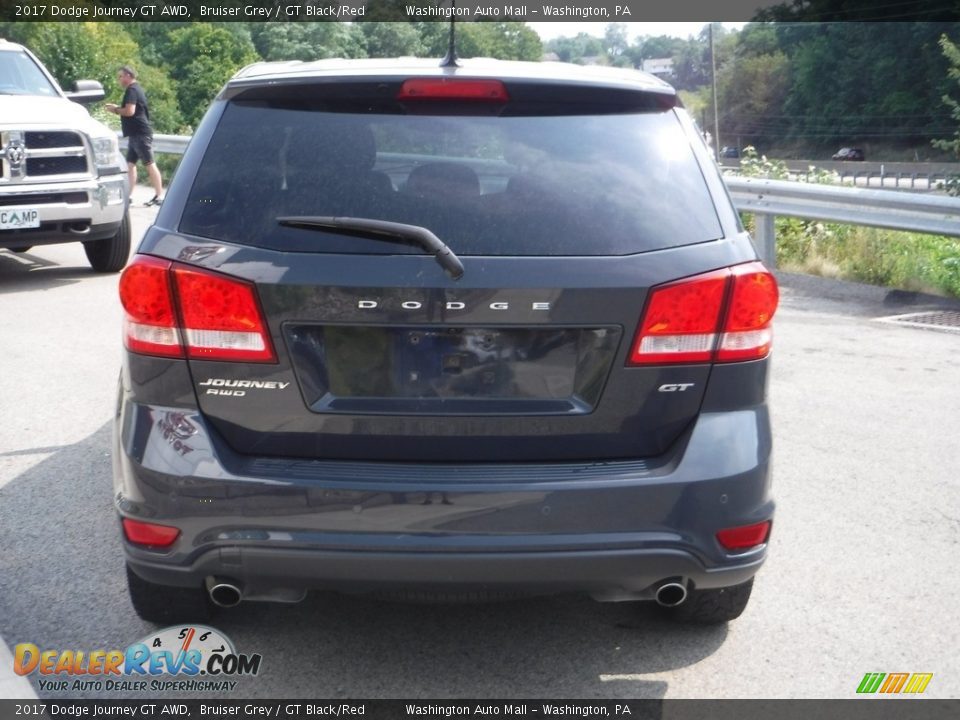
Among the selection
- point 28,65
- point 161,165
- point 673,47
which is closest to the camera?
point 28,65

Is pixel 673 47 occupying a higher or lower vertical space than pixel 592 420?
lower

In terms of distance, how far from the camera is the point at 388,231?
9.76ft

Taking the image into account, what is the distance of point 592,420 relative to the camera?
3.01 m

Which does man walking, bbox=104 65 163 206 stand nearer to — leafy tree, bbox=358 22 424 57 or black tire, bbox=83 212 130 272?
black tire, bbox=83 212 130 272

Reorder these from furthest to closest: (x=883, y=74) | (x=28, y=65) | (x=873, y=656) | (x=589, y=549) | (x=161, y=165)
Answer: (x=883, y=74) → (x=161, y=165) → (x=28, y=65) → (x=873, y=656) → (x=589, y=549)

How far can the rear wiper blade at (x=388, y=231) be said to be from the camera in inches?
116

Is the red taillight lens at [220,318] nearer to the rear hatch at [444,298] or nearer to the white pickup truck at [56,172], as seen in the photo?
the rear hatch at [444,298]

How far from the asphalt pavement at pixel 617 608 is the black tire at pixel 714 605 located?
6cm

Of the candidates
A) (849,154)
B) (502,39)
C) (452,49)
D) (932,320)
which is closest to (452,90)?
(452,49)

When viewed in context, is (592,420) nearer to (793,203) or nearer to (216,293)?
(216,293)

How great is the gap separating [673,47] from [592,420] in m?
87.6

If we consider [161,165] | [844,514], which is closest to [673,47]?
[161,165]

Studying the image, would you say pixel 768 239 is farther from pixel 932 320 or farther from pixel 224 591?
pixel 224 591

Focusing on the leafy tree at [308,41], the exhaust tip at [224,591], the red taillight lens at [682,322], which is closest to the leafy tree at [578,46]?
the leafy tree at [308,41]
